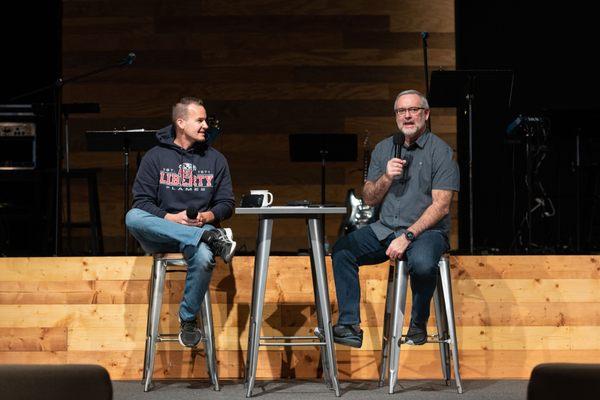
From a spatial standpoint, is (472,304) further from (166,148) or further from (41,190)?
(41,190)

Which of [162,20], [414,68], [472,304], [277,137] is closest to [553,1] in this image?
[414,68]

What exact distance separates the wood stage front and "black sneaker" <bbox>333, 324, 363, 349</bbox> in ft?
1.55

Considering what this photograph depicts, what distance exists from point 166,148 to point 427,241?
134 centimetres

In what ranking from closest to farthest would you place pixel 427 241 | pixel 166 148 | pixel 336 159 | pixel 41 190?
pixel 427 241 → pixel 166 148 → pixel 336 159 → pixel 41 190

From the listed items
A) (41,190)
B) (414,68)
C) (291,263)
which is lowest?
(291,263)

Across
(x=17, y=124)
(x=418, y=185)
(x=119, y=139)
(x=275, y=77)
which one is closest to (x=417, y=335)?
(x=418, y=185)

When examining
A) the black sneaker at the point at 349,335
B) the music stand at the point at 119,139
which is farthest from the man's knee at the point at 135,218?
the music stand at the point at 119,139

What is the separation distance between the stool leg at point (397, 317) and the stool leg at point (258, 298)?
59cm

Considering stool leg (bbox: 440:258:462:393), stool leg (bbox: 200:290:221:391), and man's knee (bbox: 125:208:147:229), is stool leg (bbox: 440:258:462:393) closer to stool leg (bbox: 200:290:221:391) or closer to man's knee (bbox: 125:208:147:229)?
stool leg (bbox: 200:290:221:391)

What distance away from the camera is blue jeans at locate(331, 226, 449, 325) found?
396 cm

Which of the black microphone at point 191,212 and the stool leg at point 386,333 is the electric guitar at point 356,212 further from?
the black microphone at point 191,212

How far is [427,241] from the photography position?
401 centimetres

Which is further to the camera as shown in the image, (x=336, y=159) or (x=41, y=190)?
(x=41, y=190)

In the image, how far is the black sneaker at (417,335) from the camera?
402 centimetres
